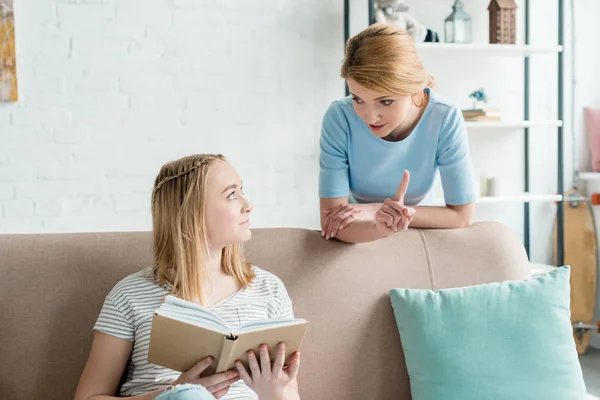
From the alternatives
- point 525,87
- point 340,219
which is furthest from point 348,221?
point 525,87

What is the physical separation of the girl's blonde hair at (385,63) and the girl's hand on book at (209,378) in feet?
2.72

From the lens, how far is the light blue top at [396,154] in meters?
2.02

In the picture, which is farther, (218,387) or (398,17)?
(398,17)

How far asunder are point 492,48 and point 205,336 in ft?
8.72

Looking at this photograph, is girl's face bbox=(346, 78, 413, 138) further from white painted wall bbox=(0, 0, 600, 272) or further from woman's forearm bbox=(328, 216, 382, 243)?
white painted wall bbox=(0, 0, 600, 272)

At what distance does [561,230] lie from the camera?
146 inches

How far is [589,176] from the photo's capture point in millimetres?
3898

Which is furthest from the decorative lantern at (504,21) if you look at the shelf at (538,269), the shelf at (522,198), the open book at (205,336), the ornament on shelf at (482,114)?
the open book at (205,336)

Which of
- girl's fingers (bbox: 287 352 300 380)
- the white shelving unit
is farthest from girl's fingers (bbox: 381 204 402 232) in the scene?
the white shelving unit

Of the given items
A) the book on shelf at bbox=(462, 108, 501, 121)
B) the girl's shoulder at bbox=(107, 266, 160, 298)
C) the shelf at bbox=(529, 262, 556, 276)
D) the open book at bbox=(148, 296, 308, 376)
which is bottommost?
the shelf at bbox=(529, 262, 556, 276)

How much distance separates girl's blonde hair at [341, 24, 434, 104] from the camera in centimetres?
187

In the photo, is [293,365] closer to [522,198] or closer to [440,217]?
[440,217]

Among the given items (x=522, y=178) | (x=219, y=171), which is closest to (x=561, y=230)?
(x=522, y=178)

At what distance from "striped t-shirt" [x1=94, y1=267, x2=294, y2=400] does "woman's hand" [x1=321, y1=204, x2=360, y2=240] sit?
0.32m
